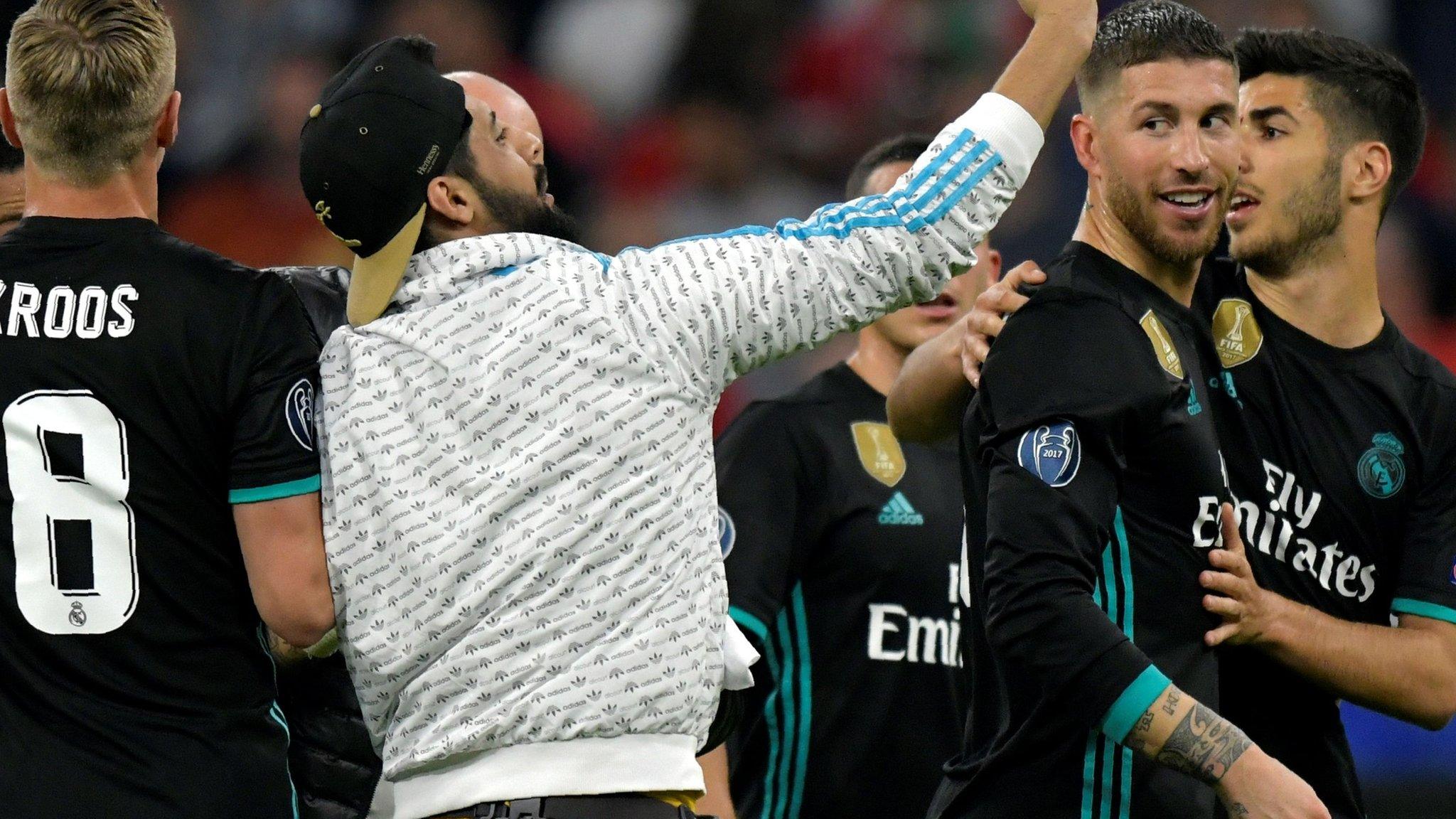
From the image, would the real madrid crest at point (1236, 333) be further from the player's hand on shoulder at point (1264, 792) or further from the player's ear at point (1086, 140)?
the player's hand on shoulder at point (1264, 792)

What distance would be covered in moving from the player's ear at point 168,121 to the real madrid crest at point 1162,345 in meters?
1.77

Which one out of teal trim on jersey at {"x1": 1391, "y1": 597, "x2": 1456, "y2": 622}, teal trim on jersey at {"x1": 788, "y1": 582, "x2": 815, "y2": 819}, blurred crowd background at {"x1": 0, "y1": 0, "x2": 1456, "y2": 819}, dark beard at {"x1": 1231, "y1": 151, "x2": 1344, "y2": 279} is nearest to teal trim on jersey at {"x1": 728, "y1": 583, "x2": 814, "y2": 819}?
teal trim on jersey at {"x1": 788, "y1": 582, "x2": 815, "y2": 819}

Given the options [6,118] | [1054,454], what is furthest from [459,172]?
[1054,454]

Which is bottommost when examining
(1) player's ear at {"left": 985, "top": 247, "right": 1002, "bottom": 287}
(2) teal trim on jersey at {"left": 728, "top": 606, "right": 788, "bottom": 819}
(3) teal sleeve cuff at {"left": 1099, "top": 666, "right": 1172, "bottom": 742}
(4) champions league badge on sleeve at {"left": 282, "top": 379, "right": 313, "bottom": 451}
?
(2) teal trim on jersey at {"left": 728, "top": 606, "right": 788, "bottom": 819}

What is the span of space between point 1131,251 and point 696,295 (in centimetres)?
106

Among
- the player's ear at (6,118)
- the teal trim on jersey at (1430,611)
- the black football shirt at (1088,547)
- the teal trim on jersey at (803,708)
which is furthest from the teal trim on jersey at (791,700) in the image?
the player's ear at (6,118)

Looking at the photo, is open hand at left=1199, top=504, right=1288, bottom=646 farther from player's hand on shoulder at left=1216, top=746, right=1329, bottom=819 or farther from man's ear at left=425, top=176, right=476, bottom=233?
man's ear at left=425, top=176, right=476, bottom=233

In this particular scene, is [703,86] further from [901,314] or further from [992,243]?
[901,314]

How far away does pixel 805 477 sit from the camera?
4.52 metres

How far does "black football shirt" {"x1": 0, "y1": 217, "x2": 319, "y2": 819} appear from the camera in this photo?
9.05ft

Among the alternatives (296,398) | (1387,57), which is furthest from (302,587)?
(1387,57)

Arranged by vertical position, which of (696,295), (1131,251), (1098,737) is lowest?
(1098,737)

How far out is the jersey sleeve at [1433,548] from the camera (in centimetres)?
359

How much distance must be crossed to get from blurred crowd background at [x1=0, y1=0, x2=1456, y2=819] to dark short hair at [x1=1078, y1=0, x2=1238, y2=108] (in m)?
4.83
